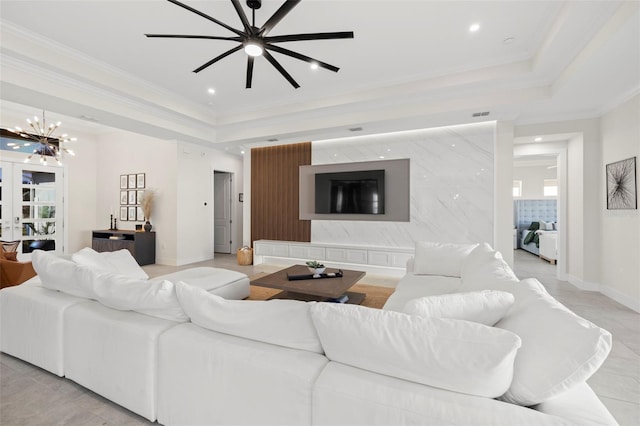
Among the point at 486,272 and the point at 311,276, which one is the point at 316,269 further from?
the point at 486,272

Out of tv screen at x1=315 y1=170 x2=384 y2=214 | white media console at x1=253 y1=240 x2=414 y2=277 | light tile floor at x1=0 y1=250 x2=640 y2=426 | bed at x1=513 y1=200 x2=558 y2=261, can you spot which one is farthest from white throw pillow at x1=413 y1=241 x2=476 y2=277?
bed at x1=513 y1=200 x2=558 y2=261

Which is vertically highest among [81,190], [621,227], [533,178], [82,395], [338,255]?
[533,178]

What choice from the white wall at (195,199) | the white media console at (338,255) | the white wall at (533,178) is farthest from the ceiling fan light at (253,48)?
the white wall at (533,178)

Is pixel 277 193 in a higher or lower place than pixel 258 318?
higher

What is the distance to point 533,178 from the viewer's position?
29.1 ft

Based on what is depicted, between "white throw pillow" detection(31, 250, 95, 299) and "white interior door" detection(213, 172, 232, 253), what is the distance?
19.0 ft

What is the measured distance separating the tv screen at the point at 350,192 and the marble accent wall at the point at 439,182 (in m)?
0.31

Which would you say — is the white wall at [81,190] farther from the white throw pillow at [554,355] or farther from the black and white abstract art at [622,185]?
the black and white abstract art at [622,185]

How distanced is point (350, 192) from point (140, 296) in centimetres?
443

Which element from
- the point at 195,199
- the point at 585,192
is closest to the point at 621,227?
the point at 585,192

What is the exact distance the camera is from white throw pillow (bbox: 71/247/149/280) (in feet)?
8.29

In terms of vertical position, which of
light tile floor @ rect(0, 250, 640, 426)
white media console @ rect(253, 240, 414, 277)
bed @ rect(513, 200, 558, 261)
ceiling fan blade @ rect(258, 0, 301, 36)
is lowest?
light tile floor @ rect(0, 250, 640, 426)

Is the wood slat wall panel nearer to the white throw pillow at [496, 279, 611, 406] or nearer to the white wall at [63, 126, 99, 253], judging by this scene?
the white wall at [63, 126, 99, 253]

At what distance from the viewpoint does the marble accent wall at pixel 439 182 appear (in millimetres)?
4781
